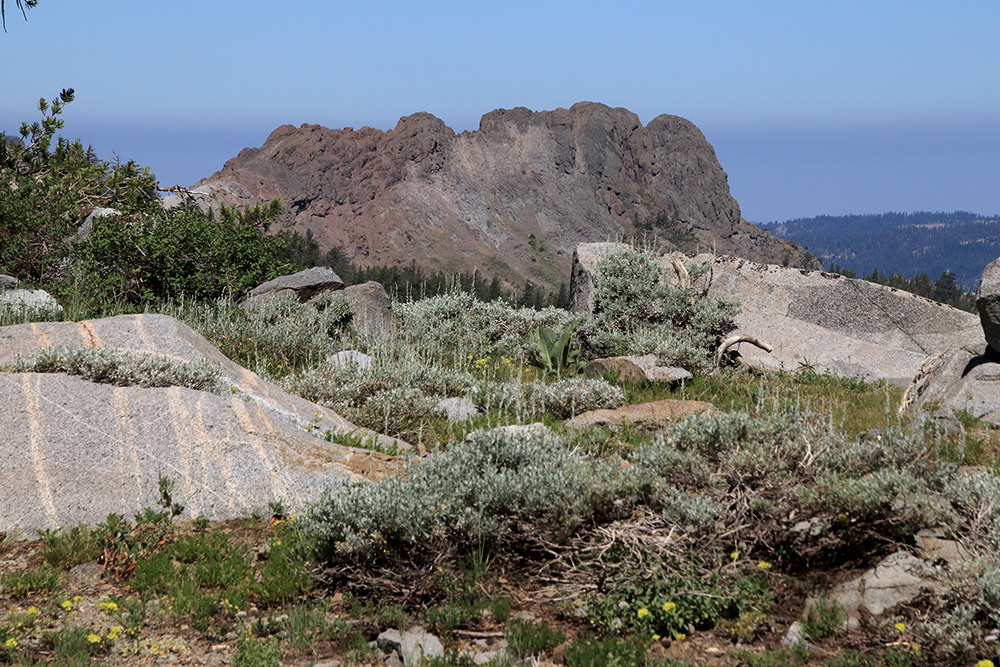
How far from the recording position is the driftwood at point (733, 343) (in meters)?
12.1

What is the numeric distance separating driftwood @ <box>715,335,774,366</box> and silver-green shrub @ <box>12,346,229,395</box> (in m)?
7.46

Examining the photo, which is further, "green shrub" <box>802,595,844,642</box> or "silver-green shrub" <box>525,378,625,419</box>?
"silver-green shrub" <box>525,378,625,419</box>

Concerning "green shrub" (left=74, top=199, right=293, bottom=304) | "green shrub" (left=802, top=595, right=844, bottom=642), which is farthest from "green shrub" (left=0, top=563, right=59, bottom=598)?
"green shrub" (left=74, top=199, right=293, bottom=304)

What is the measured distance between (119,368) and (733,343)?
8.75 metres

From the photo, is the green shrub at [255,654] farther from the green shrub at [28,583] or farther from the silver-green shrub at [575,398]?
the silver-green shrub at [575,398]

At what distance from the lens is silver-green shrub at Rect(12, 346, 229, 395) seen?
688 cm

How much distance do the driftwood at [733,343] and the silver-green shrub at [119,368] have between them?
7465mm

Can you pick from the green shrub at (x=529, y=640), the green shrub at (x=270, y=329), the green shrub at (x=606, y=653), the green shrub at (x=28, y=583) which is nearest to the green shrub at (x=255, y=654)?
the green shrub at (x=529, y=640)

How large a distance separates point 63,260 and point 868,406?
1306cm

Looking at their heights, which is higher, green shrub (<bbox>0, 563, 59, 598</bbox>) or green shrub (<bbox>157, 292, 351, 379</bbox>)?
green shrub (<bbox>157, 292, 351, 379</bbox>)

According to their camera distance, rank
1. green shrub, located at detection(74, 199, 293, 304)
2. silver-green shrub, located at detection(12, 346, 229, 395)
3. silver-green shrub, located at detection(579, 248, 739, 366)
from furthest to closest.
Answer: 1. green shrub, located at detection(74, 199, 293, 304)
2. silver-green shrub, located at detection(579, 248, 739, 366)
3. silver-green shrub, located at detection(12, 346, 229, 395)

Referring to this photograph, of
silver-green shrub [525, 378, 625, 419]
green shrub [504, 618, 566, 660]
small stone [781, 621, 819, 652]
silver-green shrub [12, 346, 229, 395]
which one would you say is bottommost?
green shrub [504, 618, 566, 660]

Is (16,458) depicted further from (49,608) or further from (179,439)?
(49,608)

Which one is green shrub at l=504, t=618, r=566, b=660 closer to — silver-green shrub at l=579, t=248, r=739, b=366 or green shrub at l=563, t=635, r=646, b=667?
green shrub at l=563, t=635, r=646, b=667
